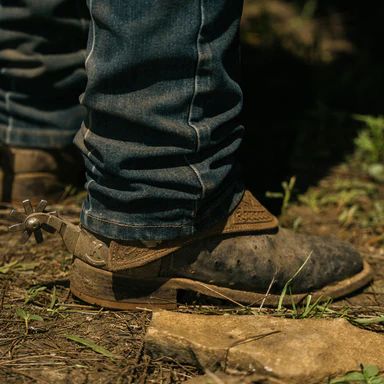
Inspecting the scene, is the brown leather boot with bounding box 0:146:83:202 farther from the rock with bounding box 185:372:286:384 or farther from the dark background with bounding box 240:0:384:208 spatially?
the rock with bounding box 185:372:286:384

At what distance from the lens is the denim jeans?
6.93ft

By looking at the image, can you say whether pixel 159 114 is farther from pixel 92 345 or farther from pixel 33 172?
pixel 33 172

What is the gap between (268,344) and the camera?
146 cm

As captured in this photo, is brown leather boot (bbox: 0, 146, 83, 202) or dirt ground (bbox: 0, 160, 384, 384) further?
A: brown leather boot (bbox: 0, 146, 83, 202)

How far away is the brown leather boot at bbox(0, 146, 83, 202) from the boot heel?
0.64 m

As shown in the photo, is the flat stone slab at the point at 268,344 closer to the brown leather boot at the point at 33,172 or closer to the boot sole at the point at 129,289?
the boot sole at the point at 129,289

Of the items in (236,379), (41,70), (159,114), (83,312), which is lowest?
(83,312)

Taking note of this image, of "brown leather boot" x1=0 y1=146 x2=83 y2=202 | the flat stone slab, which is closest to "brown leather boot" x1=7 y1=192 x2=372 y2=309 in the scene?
the flat stone slab

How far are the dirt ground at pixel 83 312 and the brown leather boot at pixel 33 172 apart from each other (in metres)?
0.08

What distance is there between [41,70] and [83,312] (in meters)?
0.83

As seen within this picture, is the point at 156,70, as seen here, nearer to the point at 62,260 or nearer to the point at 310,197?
the point at 62,260

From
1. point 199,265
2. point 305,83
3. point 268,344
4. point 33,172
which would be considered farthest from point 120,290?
point 305,83

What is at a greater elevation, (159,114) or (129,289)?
(159,114)

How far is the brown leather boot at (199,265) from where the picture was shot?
1.67m
